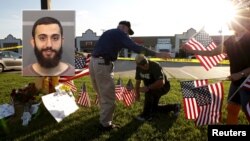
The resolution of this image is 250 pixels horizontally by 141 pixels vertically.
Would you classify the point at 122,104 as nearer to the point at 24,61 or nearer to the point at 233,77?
the point at 24,61

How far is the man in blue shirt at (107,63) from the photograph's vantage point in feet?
20.4

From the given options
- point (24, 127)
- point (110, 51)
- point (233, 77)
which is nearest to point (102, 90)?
point (110, 51)

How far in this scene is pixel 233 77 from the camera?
5004 millimetres

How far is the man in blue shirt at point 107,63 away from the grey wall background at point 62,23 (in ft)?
7.30

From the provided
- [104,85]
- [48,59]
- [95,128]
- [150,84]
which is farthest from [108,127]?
[48,59]

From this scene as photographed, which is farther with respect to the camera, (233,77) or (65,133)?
(65,133)

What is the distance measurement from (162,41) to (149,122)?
199ft

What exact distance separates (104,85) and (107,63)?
37 cm

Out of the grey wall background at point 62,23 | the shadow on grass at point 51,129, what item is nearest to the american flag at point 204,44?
the shadow on grass at point 51,129

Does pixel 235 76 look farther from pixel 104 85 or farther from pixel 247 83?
pixel 104 85

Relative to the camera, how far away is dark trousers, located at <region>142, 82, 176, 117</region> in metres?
7.21

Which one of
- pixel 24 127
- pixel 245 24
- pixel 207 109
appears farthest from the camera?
pixel 24 127

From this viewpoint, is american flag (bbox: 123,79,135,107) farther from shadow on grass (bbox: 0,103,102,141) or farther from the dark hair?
the dark hair

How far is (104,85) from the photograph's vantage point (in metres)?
6.30
